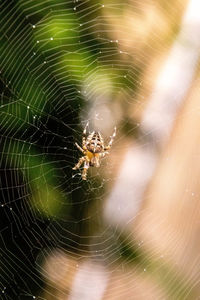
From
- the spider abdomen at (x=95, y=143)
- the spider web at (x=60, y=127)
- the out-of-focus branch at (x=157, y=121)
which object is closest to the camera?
the spider web at (x=60, y=127)

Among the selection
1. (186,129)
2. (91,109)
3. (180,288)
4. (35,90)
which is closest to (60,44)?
(35,90)

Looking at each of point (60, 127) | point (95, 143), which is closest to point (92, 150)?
point (95, 143)

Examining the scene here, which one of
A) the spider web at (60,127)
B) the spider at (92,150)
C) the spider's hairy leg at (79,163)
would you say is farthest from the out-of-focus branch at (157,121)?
the spider's hairy leg at (79,163)

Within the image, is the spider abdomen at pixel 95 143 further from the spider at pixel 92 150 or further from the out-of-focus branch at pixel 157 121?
the out-of-focus branch at pixel 157 121

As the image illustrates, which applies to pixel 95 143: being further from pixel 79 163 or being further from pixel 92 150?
pixel 79 163

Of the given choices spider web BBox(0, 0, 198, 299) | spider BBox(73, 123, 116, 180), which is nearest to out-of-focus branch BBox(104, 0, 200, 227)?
spider web BBox(0, 0, 198, 299)
